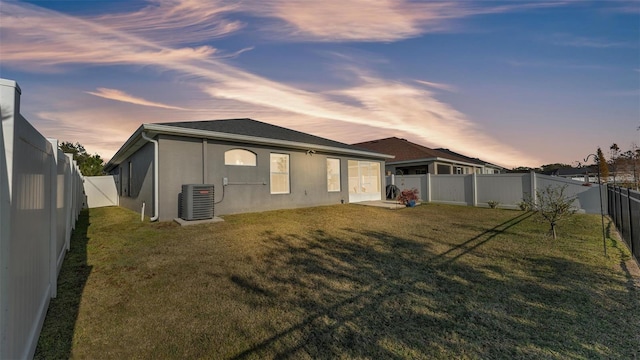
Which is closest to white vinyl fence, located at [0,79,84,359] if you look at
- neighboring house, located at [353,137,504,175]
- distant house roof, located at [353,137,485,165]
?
neighboring house, located at [353,137,504,175]

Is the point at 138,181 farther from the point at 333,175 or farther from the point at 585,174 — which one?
the point at 585,174

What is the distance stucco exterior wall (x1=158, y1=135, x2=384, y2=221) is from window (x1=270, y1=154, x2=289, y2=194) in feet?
0.58

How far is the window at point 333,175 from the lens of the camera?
12.8 m

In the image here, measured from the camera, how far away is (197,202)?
781 cm

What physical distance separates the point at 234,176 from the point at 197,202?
6.31ft

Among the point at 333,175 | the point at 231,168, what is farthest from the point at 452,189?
the point at 231,168

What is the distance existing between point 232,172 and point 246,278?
6.31m

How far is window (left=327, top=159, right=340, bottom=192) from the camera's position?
1281 centimetres

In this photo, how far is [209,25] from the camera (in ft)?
22.7

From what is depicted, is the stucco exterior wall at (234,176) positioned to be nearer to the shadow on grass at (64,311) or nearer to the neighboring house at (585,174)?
the shadow on grass at (64,311)

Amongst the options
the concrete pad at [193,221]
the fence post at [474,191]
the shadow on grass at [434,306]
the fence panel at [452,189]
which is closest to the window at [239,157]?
the concrete pad at [193,221]

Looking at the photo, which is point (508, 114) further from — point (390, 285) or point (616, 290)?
point (390, 285)

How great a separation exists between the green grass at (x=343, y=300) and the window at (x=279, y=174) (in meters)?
4.90

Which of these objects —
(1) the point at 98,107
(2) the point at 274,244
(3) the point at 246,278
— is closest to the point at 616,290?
(3) the point at 246,278
